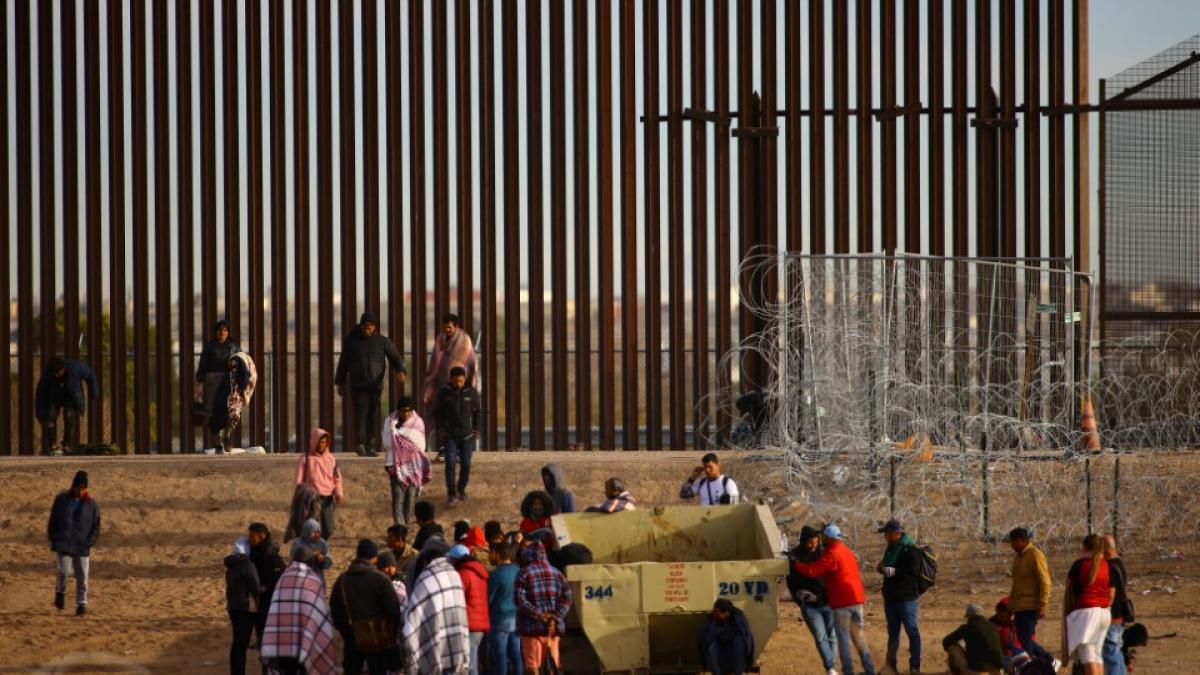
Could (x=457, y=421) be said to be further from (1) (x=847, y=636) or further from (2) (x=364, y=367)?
(1) (x=847, y=636)

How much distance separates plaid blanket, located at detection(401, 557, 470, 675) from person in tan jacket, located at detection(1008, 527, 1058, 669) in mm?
3478

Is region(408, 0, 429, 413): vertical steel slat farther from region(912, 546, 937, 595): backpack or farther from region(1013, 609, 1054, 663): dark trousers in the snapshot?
region(1013, 609, 1054, 663): dark trousers

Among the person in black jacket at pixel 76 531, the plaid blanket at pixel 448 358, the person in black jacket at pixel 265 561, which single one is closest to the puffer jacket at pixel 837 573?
the person in black jacket at pixel 265 561

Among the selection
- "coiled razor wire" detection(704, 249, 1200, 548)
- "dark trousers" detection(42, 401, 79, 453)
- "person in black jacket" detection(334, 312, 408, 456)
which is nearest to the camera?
"coiled razor wire" detection(704, 249, 1200, 548)

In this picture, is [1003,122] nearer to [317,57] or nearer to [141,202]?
[317,57]

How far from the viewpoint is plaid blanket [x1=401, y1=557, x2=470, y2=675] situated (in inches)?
411

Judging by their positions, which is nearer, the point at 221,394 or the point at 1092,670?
the point at 1092,670

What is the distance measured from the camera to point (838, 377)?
15383 millimetres

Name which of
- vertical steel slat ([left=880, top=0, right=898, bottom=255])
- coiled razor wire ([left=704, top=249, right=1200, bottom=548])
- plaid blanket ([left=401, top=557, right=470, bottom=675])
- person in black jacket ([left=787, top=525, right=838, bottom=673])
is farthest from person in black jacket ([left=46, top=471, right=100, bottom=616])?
vertical steel slat ([left=880, top=0, right=898, bottom=255])

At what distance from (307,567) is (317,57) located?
10.4 m

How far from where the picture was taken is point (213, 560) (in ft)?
52.2

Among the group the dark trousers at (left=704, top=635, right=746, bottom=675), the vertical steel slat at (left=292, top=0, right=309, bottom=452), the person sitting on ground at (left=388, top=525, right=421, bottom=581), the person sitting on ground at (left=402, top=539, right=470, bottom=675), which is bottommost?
the dark trousers at (left=704, top=635, right=746, bottom=675)

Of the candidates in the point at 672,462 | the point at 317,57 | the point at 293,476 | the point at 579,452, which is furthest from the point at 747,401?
the point at 317,57

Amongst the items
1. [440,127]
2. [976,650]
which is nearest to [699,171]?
[440,127]
